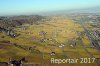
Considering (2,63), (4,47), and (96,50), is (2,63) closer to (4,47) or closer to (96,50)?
(4,47)

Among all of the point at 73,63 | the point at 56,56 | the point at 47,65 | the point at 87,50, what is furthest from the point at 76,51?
the point at 47,65

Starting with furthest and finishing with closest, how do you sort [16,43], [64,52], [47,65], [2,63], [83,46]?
[16,43], [83,46], [64,52], [2,63], [47,65]

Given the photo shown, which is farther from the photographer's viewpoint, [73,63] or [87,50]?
[87,50]

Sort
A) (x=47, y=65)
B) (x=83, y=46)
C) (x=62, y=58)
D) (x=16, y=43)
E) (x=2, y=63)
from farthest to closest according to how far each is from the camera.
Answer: (x=16, y=43) < (x=83, y=46) < (x=62, y=58) < (x=2, y=63) < (x=47, y=65)

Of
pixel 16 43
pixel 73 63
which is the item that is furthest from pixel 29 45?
pixel 73 63

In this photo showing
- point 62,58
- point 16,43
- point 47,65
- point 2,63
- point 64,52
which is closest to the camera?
point 47,65

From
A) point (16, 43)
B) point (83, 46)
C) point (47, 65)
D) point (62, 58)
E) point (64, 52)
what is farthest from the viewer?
point (16, 43)

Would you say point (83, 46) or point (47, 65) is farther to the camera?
point (83, 46)

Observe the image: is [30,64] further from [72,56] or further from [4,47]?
[4,47]
